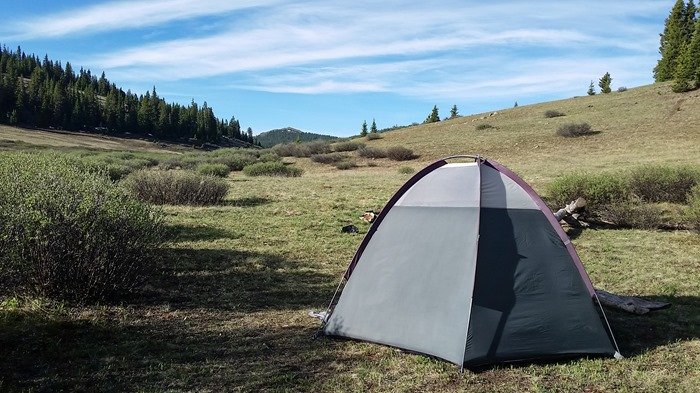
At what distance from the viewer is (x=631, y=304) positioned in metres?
7.00

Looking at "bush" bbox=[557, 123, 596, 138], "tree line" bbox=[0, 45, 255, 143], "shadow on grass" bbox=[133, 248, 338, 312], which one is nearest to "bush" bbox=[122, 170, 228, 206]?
"shadow on grass" bbox=[133, 248, 338, 312]

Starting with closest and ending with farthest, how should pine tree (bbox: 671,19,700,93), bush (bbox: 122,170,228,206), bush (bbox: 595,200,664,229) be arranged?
bush (bbox: 595,200,664,229) < bush (bbox: 122,170,228,206) < pine tree (bbox: 671,19,700,93)

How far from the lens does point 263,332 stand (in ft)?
20.6

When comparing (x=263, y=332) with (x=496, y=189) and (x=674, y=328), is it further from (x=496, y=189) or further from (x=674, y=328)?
(x=674, y=328)

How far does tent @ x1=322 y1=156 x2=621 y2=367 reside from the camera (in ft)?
17.8

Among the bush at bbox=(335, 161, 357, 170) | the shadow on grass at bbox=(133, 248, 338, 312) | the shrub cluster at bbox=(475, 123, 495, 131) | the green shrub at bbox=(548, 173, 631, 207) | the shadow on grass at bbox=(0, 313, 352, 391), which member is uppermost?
the shrub cluster at bbox=(475, 123, 495, 131)

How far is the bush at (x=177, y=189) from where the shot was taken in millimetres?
16156

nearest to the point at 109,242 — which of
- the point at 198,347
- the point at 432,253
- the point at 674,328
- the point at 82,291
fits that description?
the point at 82,291

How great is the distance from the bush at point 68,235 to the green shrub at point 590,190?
37.2 feet

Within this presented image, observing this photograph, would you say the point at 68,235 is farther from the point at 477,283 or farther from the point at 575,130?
the point at 575,130

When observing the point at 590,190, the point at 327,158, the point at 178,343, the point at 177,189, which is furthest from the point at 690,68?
the point at 178,343

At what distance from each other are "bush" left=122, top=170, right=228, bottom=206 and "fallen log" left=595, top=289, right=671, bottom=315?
39.2ft

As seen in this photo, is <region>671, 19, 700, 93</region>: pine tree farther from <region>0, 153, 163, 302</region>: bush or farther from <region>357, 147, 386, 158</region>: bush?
<region>0, 153, 163, 302</region>: bush

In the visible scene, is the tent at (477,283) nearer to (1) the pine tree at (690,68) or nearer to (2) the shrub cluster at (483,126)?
(2) the shrub cluster at (483,126)
